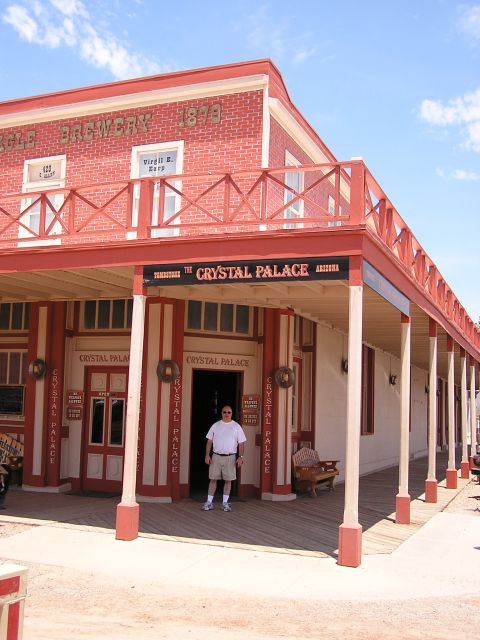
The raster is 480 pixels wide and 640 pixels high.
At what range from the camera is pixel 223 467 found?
11.0m

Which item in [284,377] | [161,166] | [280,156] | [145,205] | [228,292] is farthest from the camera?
[161,166]

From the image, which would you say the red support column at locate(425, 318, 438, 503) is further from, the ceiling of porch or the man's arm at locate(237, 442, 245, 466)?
the man's arm at locate(237, 442, 245, 466)

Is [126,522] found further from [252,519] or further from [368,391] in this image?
[368,391]

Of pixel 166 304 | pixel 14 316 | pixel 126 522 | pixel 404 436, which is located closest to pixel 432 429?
pixel 404 436

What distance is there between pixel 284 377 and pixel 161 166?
4393 millimetres

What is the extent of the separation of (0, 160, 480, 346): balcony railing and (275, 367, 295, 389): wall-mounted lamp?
247 cm

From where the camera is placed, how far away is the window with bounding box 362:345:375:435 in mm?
18234

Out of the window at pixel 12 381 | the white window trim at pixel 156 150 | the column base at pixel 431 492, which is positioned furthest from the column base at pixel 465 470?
the window at pixel 12 381

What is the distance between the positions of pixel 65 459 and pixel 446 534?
266 inches

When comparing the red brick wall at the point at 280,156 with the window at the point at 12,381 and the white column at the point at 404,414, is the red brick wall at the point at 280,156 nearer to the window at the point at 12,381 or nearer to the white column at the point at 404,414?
the white column at the point at 404,414

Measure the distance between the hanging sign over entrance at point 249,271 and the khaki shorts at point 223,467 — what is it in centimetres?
337

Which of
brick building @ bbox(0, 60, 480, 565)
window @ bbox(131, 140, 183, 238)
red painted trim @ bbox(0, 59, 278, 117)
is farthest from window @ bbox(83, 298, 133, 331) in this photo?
red painted trim @ bbox(0, 59, 278, 117)

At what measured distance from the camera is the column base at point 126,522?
8680mm

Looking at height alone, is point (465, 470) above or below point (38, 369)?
below
